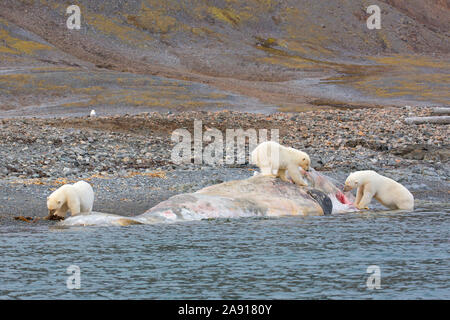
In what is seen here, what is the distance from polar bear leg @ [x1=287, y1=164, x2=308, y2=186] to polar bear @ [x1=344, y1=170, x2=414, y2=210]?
109 cm

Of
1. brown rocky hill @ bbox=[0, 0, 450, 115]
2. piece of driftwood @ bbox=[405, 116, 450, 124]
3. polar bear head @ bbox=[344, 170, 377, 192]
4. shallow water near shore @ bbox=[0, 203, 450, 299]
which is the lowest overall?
shallow water near shore @ bbox=[0, 203, 450, 299]

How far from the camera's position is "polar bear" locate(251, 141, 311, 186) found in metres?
17.8

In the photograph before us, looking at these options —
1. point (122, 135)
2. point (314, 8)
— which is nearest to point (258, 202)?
point (122, 135)

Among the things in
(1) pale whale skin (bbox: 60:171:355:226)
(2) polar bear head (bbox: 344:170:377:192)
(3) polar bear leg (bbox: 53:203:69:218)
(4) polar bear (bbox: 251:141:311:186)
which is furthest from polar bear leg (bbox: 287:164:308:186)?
(3) polar bear leg (bbox: 53:203:69:218)

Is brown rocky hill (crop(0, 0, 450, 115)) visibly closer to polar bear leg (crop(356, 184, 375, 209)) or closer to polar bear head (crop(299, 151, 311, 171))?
polar bear head (crop(299, 151, 311, 171))

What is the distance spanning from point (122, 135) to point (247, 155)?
5.84 metres

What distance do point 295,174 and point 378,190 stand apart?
6.93 ft

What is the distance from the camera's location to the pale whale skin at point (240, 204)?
15.8 m

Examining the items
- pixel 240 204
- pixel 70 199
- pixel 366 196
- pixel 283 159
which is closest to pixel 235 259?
pixel 240 204

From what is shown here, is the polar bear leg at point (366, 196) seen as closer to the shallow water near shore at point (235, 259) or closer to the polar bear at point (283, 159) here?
the shallow water near shore at point (235, 259)

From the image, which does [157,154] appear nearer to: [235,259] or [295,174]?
[295,174]

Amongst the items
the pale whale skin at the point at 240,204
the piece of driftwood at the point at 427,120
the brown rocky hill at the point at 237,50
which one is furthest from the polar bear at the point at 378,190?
the brown rocky hill at the point at 237,50

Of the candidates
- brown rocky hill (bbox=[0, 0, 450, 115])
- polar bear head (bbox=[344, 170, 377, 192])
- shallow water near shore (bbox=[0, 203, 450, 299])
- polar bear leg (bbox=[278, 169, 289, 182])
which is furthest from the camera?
brown rocky hill (bbox=[0, 0, 450, 115])

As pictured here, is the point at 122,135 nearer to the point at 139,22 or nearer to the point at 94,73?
the point at 94,73
